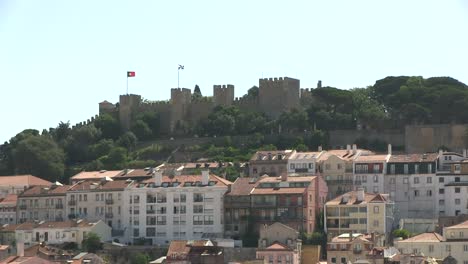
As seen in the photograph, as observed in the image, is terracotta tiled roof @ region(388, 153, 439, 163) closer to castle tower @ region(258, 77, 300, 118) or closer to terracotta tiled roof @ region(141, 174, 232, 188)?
terracotta tiled roof @ region(141, 174, 232, 188)

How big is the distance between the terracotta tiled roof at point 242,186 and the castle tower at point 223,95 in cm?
1906

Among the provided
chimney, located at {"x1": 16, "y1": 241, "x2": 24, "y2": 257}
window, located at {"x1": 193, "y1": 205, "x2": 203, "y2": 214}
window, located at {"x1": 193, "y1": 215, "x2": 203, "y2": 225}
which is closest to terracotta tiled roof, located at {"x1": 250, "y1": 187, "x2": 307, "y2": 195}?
window, located at {"x1": 193, "y1": 205, "x2": 203, "y2": 214}

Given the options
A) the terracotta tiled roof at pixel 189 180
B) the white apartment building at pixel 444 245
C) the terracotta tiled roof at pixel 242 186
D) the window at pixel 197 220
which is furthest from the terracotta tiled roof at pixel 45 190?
the white apartment building at pixel 444 245

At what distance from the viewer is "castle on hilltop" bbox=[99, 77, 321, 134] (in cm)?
8638

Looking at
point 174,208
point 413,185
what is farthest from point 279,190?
point 413,185

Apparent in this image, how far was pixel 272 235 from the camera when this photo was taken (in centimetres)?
6244

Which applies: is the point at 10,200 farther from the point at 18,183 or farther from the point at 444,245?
the point at 444,245

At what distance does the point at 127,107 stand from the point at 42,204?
17679 millimetres

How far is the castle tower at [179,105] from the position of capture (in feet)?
291

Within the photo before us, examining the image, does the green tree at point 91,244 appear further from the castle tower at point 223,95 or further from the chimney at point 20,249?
the castle tower at point 223,95

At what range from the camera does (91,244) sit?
66312mm

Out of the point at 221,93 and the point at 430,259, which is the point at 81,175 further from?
the point at 430,259

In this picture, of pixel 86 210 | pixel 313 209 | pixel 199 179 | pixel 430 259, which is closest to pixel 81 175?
pixel 86 210

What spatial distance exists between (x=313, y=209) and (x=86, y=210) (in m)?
12.7
